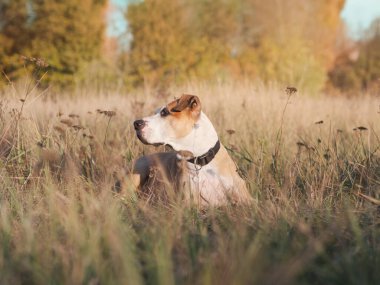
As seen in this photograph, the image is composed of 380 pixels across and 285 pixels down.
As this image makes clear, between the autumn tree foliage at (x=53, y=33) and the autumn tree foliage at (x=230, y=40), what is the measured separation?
1848 mm

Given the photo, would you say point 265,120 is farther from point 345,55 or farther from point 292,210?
point 345,55

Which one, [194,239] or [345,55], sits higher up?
[345,55]

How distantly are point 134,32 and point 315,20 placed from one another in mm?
11609

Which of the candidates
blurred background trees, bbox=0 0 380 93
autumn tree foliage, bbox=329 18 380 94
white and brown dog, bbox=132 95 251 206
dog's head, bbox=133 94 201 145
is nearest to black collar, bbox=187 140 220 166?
white and brown dog, bbox=132 95 251 206

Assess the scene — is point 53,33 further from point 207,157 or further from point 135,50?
point 207,157

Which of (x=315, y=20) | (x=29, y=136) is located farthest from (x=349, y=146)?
(x=315, y=20)

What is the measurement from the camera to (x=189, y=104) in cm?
427

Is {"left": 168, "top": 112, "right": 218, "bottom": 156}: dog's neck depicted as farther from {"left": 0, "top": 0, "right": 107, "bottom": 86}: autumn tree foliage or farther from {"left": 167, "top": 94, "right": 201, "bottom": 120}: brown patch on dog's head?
{"left": 0, "top": 0, "right": 107, "bottom": 86}: autumn tree foliage

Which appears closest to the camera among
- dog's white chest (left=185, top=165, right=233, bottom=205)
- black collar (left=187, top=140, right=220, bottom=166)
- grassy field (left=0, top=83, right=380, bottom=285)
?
grassy field (left=0, top=83, right=380, bottom=285)

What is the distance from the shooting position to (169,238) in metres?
2.57

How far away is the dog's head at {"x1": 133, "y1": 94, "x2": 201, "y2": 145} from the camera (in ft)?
13.9

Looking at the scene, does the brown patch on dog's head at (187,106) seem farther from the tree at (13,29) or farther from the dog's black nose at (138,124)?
the tree at (13,29)

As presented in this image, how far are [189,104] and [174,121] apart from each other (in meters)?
0.20

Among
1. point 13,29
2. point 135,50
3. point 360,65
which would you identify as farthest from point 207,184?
point 360,65
